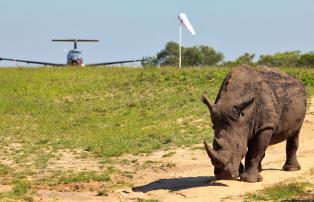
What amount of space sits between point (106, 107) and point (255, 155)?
51.4 feet

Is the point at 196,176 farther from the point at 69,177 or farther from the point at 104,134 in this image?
the point at 104,134

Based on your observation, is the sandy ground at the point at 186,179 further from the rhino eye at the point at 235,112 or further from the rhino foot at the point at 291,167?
the rhino eye at the point at 235,112

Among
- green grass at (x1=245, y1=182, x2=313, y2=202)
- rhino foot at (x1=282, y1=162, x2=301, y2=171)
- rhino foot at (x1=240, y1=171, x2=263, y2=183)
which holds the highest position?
rhino foot at (x1=282, y1=162, x2=301, y2=171)

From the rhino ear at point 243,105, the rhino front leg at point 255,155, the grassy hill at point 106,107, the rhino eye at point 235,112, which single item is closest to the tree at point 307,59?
the grassy hill at point 106,107

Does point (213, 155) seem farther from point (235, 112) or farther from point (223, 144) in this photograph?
point (235, 112)

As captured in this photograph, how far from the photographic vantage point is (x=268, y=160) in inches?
701

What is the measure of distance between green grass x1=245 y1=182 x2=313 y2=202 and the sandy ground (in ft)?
0.99

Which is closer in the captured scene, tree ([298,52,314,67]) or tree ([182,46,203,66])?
tree ([298,52,314,67])

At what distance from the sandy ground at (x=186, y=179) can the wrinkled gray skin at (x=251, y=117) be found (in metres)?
0.38

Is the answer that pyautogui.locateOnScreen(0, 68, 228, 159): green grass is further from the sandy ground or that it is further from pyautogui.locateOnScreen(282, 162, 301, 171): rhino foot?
pyautogui.locateOnScreen(282, 162, 301, 171): rhino foot

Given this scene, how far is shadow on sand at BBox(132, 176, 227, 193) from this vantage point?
47.2ft

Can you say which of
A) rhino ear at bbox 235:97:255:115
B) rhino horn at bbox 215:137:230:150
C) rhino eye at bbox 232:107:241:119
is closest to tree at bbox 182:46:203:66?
rhino ear at bbox 235:97:255:115

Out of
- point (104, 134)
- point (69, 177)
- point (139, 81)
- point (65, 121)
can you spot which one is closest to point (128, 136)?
point (104, 134)

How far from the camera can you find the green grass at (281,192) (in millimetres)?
12773
